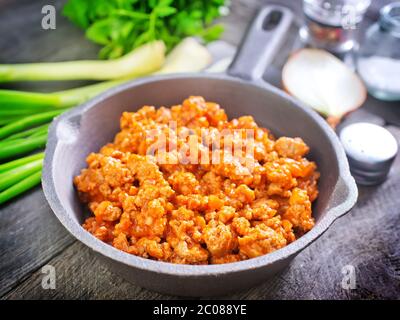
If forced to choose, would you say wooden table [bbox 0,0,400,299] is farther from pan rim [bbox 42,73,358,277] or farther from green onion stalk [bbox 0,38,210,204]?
pan rim [bbox 42,73,358,277]

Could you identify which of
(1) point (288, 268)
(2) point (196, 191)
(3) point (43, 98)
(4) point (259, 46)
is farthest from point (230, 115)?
(3) point (43, 98)

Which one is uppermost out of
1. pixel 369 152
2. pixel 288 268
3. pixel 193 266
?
pixel 193 266

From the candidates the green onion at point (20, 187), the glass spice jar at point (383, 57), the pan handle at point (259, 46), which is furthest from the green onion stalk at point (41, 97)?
the glass spice jar at point (383, 57)

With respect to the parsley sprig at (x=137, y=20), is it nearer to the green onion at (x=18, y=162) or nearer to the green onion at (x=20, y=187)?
the green onion at (x=18, y=162)

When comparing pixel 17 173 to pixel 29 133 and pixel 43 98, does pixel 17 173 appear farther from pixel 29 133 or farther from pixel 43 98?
pixel 43 98
